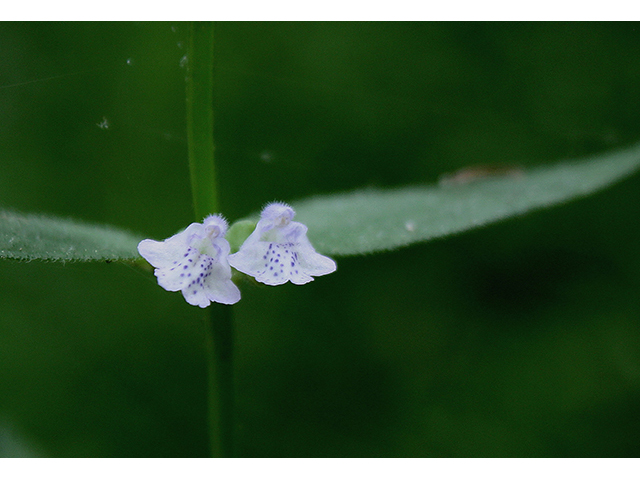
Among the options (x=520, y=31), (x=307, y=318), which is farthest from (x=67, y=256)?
(x=520, y=31)

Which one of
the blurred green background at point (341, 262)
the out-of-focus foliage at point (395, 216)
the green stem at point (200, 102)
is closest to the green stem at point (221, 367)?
the out-of-focus foliage at point (395, 216)

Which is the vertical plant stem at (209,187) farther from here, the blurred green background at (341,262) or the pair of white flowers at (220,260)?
the blurred green background at (341,262)

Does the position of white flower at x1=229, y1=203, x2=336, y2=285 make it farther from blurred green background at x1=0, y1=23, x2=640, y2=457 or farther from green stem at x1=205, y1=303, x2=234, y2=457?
blurred green background at x1=0, y1=23, x2=640, y2=457

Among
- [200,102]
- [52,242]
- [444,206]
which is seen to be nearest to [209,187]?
[200,102]

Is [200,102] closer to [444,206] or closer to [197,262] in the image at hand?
[197,262]

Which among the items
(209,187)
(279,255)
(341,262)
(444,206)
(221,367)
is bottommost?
(221,367)

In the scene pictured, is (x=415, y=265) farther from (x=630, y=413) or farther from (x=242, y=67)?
(x=242, y=67)
